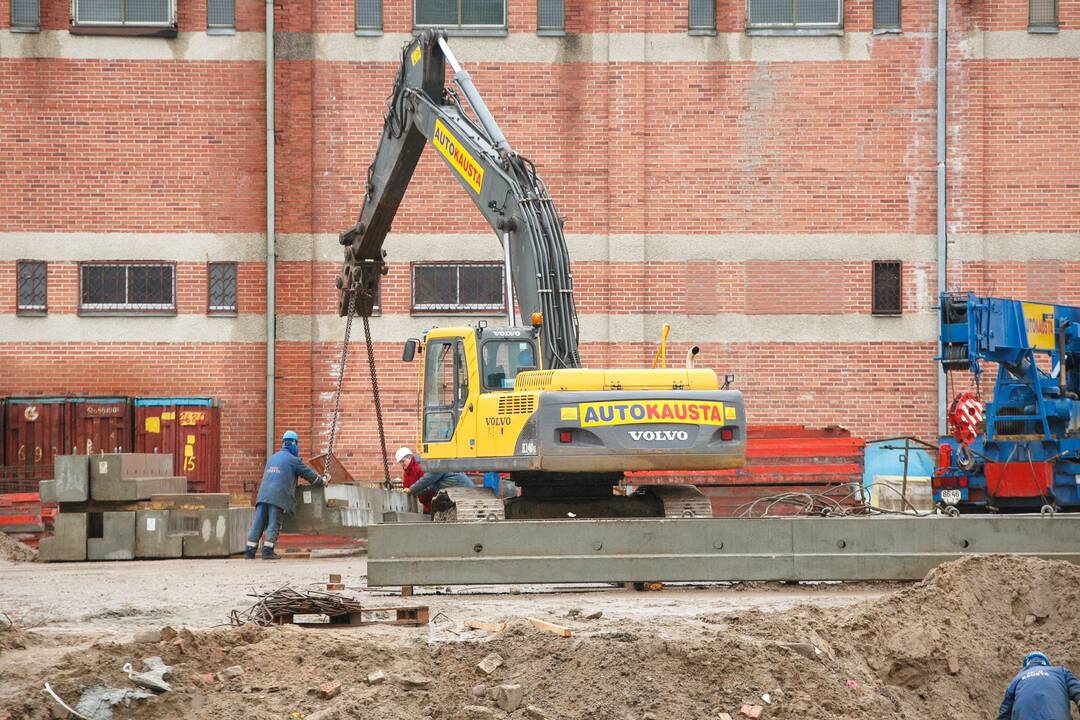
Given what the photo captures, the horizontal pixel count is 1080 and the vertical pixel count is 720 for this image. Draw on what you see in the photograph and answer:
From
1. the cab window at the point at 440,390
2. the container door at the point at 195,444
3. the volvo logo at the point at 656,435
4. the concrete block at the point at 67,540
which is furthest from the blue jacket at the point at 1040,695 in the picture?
the container door at the point at 195,444

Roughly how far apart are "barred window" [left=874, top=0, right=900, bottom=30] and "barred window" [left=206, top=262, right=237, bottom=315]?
1184 centimetres

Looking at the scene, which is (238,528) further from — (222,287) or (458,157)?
(458,157)

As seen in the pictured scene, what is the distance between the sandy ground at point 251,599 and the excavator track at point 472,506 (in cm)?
71

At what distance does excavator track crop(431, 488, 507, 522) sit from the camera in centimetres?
1491

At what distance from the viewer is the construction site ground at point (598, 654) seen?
10062mm

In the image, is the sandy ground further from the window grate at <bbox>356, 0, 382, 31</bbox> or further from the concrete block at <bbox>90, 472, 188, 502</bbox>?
the window grate at <bbox>356, 0, 382, 31</bbox>

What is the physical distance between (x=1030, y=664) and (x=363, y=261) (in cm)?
1131

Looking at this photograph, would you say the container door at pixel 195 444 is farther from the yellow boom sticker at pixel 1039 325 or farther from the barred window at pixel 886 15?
the barred window at pixel 886 15

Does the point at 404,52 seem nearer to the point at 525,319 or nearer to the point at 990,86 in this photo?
the point at 525,319

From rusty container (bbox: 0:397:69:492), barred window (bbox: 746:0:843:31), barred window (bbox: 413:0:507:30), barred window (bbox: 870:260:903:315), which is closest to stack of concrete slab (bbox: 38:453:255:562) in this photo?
rusty container (bbox: 0:397:69:492)

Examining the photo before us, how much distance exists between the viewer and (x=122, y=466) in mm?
19250

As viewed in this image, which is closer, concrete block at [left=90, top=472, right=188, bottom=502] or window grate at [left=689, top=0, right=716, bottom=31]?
concrete block at [left=90, top=472, right=188, bottom=502]

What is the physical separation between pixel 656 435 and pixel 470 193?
159 inches

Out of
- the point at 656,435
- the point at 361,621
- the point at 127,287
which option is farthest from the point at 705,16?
the point at 361,621
